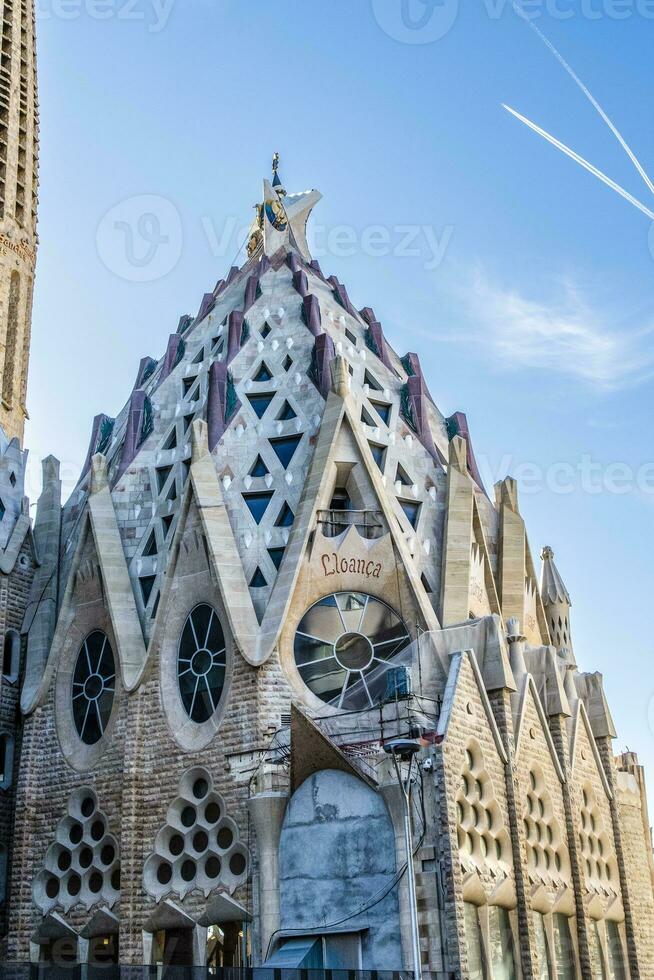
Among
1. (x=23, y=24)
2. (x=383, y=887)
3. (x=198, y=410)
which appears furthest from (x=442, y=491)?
Result: (x=23, y=24)

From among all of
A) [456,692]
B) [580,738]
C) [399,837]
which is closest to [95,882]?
[399,837]

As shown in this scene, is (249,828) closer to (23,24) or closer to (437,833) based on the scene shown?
(437,833)

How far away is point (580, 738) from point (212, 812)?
934 centimetres

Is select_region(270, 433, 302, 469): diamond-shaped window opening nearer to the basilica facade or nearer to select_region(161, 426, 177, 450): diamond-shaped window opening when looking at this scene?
the basilica facade

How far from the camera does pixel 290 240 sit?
38281 mm

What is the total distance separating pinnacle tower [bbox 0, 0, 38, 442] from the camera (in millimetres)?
36688

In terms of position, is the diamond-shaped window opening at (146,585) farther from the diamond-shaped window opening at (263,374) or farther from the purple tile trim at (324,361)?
the purple tile trim at (324,361)

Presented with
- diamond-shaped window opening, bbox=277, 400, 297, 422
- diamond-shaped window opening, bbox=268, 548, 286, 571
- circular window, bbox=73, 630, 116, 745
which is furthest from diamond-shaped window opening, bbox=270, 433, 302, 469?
circular window, bbox=73, 630, 116, 745

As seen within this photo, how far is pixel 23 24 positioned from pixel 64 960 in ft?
102

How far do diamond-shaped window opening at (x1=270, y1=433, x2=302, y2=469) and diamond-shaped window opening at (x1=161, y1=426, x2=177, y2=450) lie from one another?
3094 mm

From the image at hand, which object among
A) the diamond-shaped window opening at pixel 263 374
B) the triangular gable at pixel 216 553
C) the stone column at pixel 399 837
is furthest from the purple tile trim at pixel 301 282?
the stone column at pixel 399 837

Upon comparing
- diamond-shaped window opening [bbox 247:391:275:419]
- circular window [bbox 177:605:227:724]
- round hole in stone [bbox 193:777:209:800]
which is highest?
diamond-shaped window opening [bbox 247:391:275:419]

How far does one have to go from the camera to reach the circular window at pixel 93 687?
26.8 metres

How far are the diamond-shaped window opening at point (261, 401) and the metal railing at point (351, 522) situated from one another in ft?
14.4
